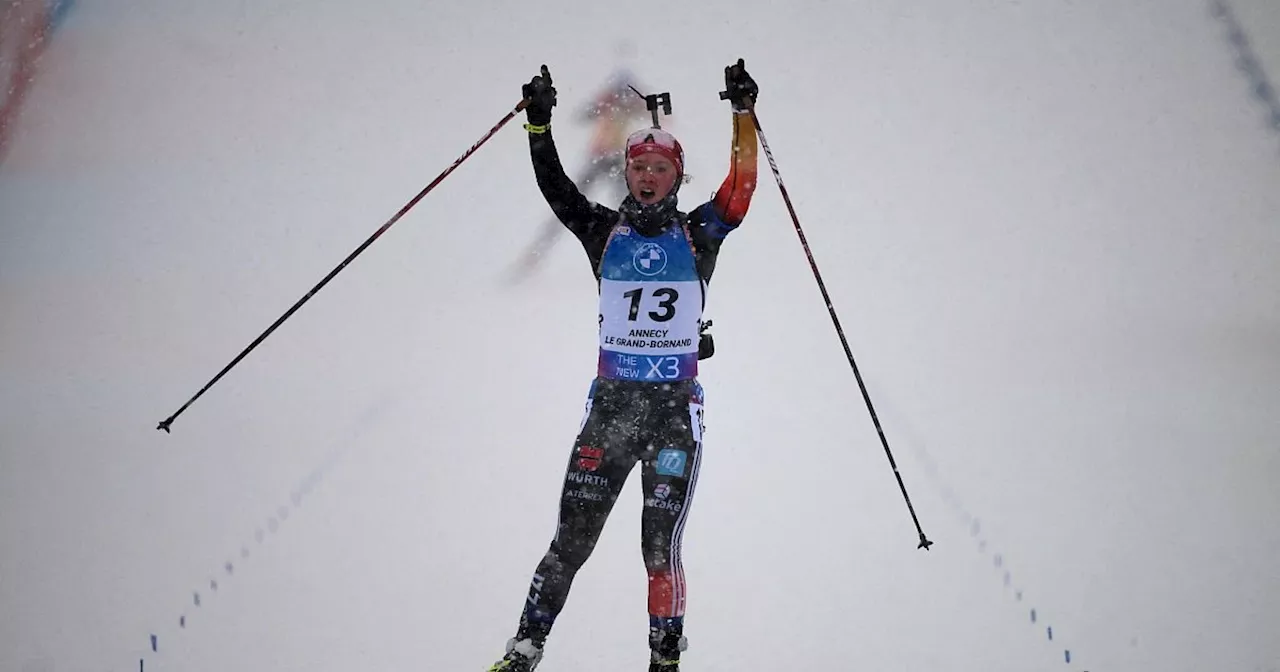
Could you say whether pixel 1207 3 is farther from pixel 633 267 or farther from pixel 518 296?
pixel 633 267

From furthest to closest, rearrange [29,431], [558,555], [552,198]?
[29,431] → [552,198] → [558,555]

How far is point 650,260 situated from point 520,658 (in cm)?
148

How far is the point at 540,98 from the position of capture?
3738mm

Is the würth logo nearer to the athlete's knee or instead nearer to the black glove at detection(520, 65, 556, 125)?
the athlete's knee

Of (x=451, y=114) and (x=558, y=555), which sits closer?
(x=558, y=555)

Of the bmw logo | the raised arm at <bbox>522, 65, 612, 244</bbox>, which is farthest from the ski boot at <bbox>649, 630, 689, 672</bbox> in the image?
the raised arm at <bbox>522, 65, 612, 244</bbox>

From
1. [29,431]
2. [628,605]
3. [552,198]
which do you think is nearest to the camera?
[552,198]

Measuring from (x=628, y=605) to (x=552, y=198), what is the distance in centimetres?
274

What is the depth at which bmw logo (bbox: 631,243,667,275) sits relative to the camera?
375cm

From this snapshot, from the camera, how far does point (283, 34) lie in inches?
329

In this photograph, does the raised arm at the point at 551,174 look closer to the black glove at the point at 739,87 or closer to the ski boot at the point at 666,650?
the black glove at the point at 739,87

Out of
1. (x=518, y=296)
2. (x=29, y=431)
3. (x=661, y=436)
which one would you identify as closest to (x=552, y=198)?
(x=661, y=436)

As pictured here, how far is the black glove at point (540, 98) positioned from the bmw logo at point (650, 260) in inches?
23.9

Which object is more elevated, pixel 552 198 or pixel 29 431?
pixel 29 431
